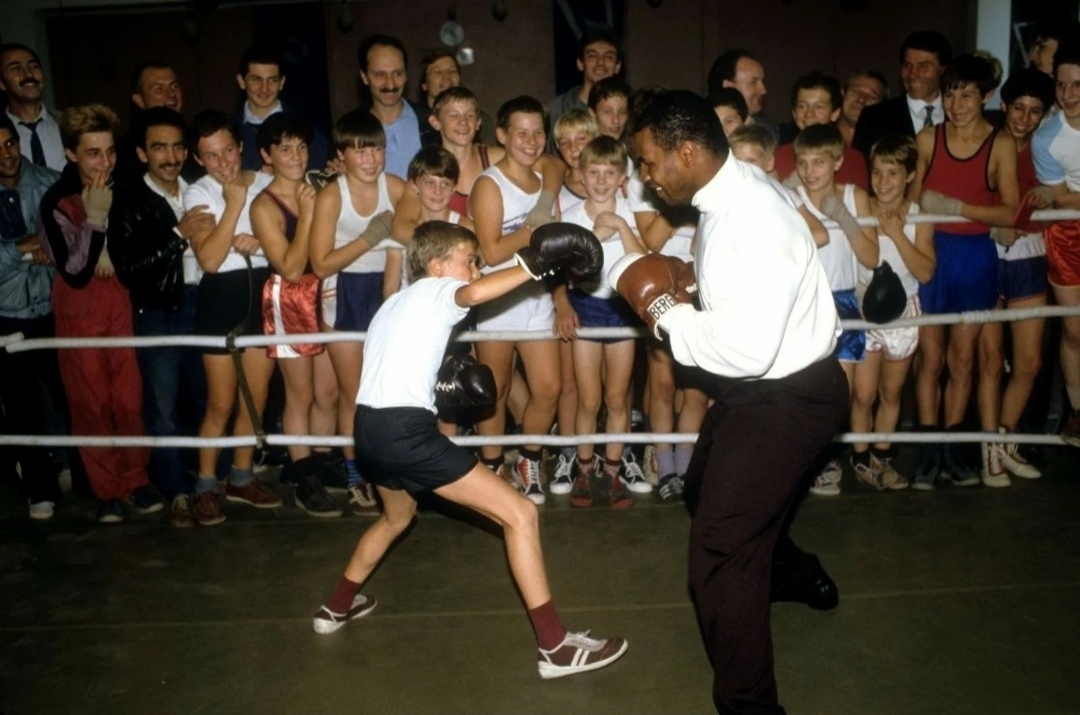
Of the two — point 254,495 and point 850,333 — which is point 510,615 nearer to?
point 254,495

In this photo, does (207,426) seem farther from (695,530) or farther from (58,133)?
(695,530)

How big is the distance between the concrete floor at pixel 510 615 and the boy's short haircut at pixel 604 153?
1414 mm

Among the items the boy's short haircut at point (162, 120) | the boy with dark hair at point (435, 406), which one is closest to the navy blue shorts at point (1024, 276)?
the boy with dark hair at point (435, 406)

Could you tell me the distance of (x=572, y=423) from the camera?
15.0 ft

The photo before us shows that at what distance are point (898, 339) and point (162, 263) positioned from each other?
3.04 metres

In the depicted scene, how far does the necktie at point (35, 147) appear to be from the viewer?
16.9 feet

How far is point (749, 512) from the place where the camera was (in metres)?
2.76

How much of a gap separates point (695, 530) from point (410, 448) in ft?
2.85

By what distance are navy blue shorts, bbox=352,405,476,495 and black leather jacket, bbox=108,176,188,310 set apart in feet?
5.33

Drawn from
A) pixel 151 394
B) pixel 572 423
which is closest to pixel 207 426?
pixel 151 394

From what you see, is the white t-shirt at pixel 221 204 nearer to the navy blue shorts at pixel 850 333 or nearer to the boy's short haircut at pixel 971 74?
the navy blue shorts at pixel 850 333

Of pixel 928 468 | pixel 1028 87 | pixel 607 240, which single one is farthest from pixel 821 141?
pixel 928 468

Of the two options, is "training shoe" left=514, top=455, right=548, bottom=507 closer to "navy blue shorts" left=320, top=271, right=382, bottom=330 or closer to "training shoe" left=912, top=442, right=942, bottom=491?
"navy blue shorts" left=320, top=271, right=382, bottom=330

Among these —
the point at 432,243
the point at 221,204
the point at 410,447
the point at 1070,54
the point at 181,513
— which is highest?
the point at 1070,54
